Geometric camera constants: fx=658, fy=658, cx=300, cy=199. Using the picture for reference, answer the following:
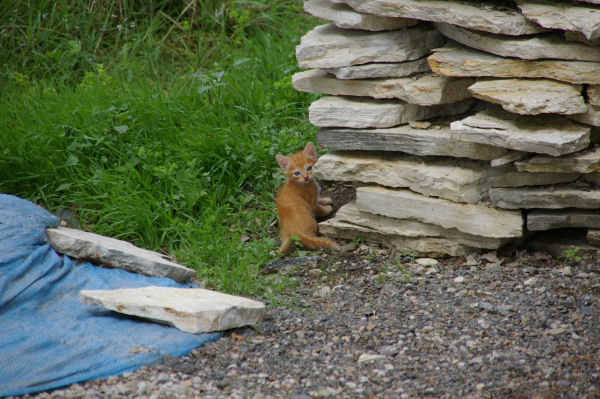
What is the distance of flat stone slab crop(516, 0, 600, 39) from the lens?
359cm

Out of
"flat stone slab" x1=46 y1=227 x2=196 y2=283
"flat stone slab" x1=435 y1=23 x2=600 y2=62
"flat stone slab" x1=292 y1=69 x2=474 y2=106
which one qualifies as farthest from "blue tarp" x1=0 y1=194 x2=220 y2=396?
"flat stone slab" x1=435 y1=23 x2=600 y2=62

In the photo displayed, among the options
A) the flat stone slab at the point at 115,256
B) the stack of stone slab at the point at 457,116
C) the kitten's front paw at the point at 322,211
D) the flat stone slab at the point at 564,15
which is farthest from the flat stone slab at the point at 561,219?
the flat stone slab at the point at 115,256

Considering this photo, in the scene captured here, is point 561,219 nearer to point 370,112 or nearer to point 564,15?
point 564,15

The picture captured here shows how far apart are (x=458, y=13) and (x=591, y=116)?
1004 mm

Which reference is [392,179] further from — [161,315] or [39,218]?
[39,218]

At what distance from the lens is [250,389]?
3314mm

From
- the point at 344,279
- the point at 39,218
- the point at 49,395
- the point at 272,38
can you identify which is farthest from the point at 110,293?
the point at 272,38

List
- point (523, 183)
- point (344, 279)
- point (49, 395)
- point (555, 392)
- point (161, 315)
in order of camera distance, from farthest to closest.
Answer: point (344, 279), point (523, 183), point (161, 315), point (49, 395), point (555, 392)

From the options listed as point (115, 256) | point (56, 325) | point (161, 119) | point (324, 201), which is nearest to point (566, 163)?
point (324, 201)

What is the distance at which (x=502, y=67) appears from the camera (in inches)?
159

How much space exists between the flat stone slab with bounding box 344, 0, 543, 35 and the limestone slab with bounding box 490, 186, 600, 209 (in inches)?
39.2

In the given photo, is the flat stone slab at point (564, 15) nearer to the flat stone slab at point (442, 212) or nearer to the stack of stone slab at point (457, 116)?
the stack of stone slab at point (457, 116)

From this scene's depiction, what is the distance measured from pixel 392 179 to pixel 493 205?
2.33 ft

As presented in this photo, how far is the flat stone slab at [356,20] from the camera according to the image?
441cm
